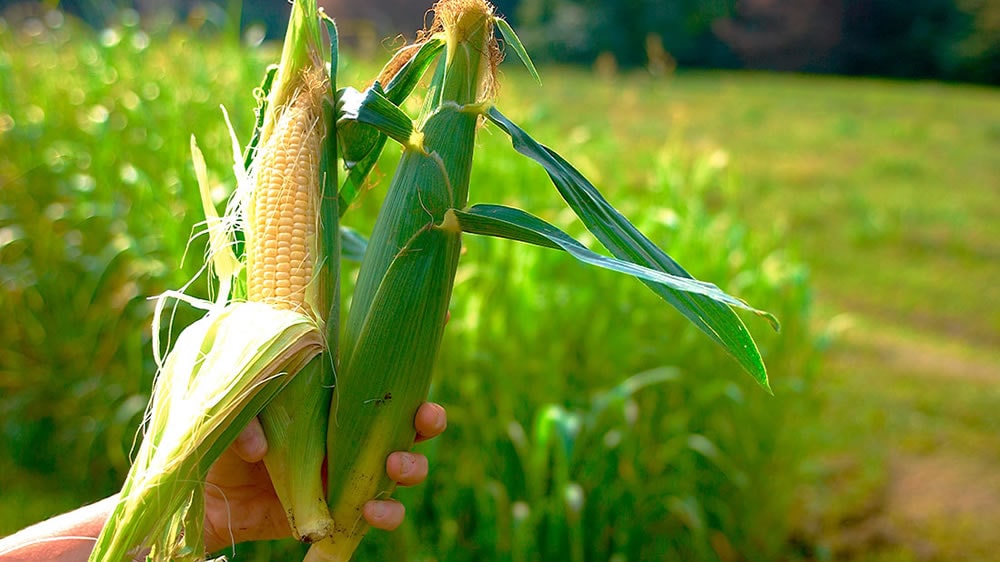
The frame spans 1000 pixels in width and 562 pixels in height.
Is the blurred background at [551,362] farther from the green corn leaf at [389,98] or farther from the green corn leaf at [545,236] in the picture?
the green corn leaf at [545,236]

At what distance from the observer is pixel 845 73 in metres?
16.6

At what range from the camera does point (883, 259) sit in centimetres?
546

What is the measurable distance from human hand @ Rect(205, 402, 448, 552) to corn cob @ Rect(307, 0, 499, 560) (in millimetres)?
22

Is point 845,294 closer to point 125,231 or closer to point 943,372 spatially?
point 943,372

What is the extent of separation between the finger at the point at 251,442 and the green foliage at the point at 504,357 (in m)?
0.94

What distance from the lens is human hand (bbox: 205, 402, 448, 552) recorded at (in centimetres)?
95

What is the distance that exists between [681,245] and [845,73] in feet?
51.7

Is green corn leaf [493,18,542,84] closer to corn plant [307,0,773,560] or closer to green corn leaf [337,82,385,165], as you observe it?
corn plant [307,0,773,560]

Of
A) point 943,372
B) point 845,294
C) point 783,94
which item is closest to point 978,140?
point 783,94

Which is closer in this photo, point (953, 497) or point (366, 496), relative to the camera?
point (366, 496)

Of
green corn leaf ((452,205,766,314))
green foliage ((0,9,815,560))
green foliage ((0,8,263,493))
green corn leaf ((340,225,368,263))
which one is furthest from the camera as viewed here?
green foliage ((0,8,263,493))

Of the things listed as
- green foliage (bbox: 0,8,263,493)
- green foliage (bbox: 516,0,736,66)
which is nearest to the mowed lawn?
green foliage (bbox: 0,8,263,493)

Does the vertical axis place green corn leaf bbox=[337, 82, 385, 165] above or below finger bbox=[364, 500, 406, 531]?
above

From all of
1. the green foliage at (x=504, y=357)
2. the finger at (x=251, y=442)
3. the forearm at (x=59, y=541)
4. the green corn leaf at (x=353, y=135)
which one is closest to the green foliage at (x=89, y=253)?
the green foliage at (x=504, y=357)
